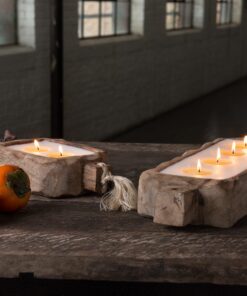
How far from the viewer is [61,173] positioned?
4.17 ft

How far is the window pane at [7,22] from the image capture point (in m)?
4.44

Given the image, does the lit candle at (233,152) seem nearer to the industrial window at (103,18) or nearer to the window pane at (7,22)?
the window pane at (7,22)

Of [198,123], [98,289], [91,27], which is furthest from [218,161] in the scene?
[198,123]

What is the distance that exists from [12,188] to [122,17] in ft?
17.3

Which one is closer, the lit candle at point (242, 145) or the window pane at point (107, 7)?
the lit candle at point (242, 145)

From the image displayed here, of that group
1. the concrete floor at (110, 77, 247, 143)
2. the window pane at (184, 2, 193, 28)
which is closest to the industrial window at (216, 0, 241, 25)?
the window pane at (184, 2, 193, 28)

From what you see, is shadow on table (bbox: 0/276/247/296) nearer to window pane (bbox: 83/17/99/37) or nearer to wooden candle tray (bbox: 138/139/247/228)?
wooden candle tray (bbox: 138/139/247/228)

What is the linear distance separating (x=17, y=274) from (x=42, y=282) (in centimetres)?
46

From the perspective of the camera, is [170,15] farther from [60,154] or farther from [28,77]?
[60,154]

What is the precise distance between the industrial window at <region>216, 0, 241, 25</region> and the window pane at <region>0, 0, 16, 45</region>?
5356 mm

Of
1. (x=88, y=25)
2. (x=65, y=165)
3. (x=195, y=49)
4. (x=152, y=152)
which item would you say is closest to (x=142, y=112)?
(x=88, y=25)

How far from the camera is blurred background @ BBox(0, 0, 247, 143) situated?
456 centimetres

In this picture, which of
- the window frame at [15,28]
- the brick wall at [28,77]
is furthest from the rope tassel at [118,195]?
the window frame at [15,28]

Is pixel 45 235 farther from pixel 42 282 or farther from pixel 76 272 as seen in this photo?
pixel 42 282
